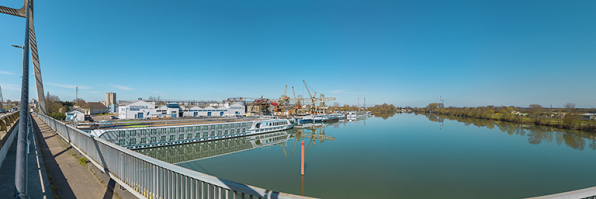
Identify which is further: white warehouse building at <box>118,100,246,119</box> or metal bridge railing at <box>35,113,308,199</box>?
white warehouse building at <box>118,100,246,119</box>

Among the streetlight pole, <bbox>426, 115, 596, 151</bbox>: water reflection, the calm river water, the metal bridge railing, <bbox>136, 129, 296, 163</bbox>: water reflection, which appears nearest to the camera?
the streetlight pole

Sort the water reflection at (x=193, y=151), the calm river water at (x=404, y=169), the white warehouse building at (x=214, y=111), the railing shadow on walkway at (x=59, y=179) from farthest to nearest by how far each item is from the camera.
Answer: the white warehouse building at (x=214, y=111) < the water reflection at (x=193, y=151) < the calm river water at (x=404, y=169) < the railing shadow on walkway at (x=59, y=179)

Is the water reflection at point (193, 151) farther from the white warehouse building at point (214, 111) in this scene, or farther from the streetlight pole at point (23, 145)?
the white warehouse building at point (214, 111)

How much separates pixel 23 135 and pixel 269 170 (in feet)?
35.2

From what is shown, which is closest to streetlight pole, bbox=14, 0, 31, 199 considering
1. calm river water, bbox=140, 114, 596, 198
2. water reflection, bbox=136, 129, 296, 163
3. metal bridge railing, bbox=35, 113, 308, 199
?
metal bridge railing, bbox=35, 113, 308, 199

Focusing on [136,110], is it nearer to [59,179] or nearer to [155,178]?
[59,179]

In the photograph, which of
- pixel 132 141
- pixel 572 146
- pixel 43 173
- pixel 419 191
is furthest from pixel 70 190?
pixel 572 146

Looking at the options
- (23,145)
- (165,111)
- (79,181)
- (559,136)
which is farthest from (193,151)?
(559,136)

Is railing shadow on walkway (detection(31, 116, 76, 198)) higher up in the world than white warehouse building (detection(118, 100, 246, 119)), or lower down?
lower down

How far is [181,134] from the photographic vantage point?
19.7 m

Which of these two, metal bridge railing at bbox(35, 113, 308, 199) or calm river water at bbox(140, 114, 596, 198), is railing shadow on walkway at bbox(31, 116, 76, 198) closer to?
metal bridge railing at bbox(35, 113, 308, 199)

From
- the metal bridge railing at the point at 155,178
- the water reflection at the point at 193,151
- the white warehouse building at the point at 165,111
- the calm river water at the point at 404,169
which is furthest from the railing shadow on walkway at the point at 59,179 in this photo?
the white warehouse building at the point at 165,111

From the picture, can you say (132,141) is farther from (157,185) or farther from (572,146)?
(572,146)

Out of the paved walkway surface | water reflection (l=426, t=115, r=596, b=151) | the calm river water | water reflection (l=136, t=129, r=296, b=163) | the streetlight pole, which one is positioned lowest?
water reflection (l=426, t=115, r=596, b=151)
